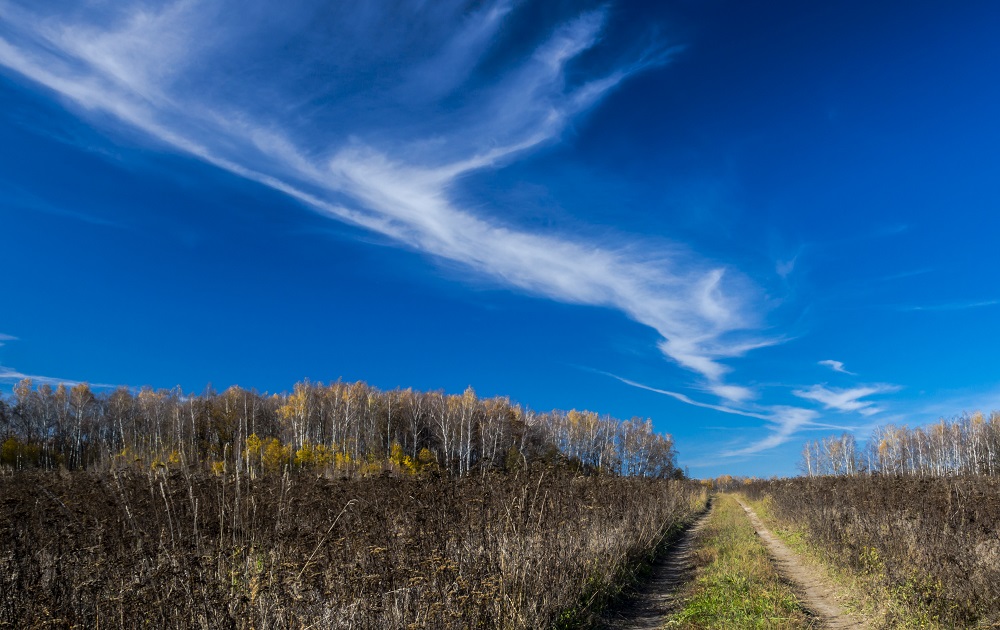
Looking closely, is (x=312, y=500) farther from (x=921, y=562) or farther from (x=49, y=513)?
(x=921, y=562)

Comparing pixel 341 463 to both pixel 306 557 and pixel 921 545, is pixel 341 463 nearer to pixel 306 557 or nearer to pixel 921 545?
pixel 306 557

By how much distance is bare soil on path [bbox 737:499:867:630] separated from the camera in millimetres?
7707

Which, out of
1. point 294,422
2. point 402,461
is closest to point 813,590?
point 402,461

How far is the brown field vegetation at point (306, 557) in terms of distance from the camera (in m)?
4.11

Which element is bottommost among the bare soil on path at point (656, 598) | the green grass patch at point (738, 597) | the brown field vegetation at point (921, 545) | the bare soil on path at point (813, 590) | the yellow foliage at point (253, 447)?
the bare soil on path at point (813, 590)

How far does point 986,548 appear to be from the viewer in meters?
8.20

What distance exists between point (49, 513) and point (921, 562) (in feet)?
37.0

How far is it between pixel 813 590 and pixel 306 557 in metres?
8.63

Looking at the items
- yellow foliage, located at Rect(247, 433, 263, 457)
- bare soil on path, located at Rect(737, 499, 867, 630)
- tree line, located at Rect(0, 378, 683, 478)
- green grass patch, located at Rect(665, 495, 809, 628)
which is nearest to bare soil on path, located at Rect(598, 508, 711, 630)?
green grass patch, located at Rect(665, 495, 809, 628)

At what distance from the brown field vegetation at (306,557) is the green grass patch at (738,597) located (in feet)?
4.01

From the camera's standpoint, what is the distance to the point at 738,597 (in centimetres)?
829

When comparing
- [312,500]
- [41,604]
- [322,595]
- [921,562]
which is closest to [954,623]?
[921,562]

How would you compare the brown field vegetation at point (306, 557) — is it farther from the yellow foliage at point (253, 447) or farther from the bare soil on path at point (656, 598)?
the yellow foliage at point (253, 447)

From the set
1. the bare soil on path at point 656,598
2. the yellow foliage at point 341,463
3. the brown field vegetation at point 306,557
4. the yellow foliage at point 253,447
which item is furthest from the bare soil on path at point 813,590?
the yellow foliage at point 341,463
